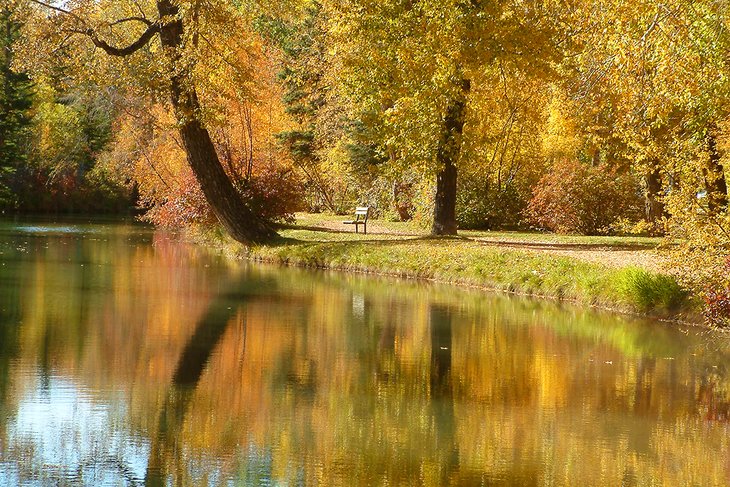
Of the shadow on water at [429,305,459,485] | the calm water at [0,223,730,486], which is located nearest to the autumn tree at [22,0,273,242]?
the calm water at [0,223,730,486]

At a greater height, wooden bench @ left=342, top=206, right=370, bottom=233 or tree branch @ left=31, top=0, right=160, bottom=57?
tree branch @ left=31, top=0, right=160, bottom=57

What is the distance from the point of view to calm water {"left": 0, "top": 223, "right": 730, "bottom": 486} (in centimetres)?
829

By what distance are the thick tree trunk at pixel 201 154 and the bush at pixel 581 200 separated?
9.04 metres

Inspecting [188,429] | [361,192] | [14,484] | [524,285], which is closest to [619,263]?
[524,285]

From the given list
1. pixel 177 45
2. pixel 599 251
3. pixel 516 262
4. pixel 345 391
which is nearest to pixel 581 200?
pixel 599 251

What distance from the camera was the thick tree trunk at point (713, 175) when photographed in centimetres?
1644

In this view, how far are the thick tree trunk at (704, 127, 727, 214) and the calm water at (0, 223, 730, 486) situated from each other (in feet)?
6.57

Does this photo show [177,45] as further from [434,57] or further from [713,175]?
[713,175]

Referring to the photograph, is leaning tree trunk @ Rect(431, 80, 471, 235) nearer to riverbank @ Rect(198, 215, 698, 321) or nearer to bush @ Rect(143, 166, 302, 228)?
riverbank @ Rect(198, 215, 698, 321)

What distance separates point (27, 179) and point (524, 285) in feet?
→ 121

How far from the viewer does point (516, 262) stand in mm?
22109

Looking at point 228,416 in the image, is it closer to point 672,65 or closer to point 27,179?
point 672,65

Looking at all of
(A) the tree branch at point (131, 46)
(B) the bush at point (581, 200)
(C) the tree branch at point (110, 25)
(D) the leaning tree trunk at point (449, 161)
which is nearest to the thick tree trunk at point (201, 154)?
(A) the tree branch at point (131, 46)

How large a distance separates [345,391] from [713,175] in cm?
841
